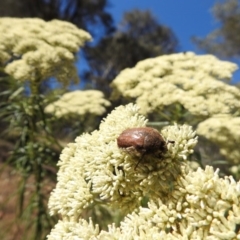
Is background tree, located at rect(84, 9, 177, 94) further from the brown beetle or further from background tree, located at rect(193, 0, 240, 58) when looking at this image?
the brown beetle

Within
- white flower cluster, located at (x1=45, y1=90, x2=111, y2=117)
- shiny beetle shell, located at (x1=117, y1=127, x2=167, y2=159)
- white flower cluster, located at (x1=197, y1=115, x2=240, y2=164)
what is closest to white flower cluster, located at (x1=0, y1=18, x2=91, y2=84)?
white flower cluster, located at (x1=45, y1=90, x2=111, y2=117)

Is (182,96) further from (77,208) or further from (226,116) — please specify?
(77,208)

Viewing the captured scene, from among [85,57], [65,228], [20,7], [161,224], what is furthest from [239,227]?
[85,57]

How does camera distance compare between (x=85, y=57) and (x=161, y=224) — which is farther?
(x=85, y=57)

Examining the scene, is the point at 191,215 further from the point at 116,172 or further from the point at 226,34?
the point at 226,34

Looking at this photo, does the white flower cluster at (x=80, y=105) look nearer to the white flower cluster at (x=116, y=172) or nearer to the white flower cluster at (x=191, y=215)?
the white flower cluster at (x=116, y=172)

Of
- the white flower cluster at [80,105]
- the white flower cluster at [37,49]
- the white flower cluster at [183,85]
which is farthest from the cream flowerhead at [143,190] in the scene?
the white flower cluster at [80,105]
